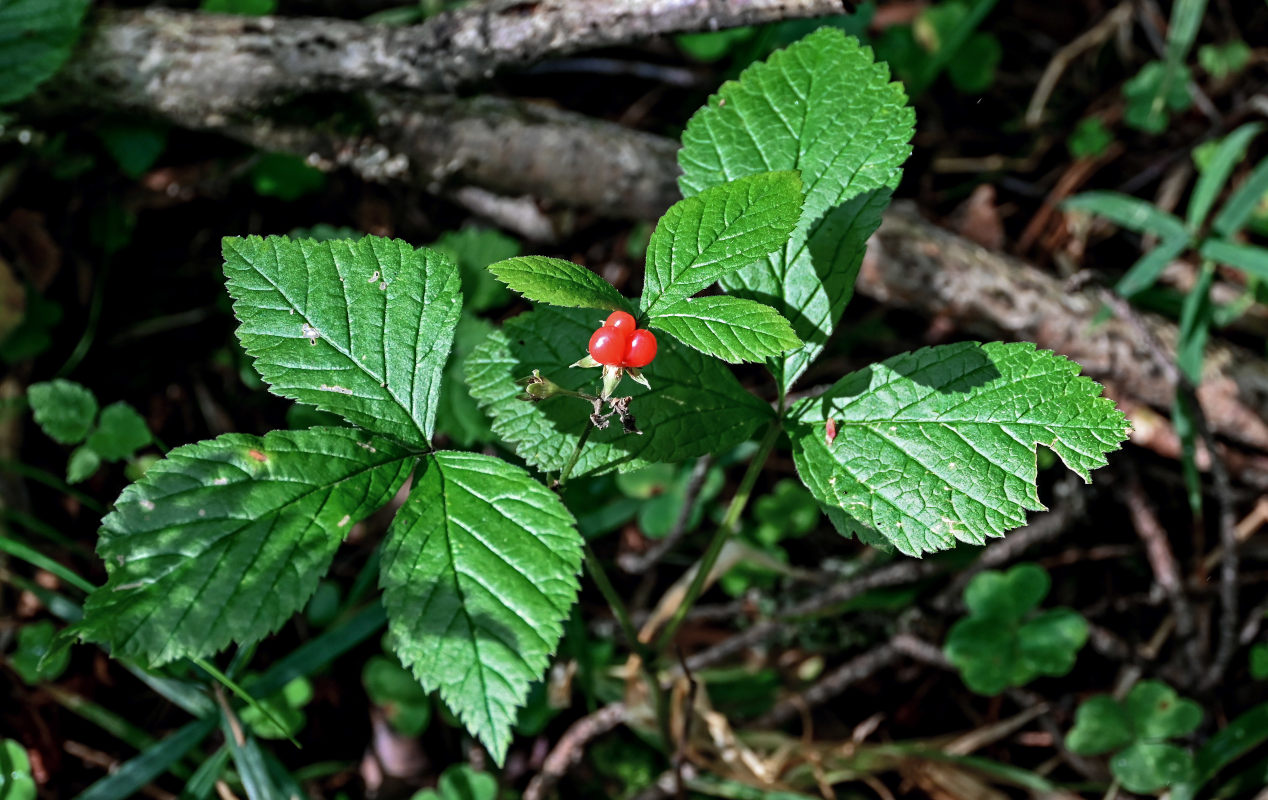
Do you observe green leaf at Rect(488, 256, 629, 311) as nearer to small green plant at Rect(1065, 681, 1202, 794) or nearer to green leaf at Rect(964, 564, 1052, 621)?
green leaf at Rect(964, 564, 1052, 621)

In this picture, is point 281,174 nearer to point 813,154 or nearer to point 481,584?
point 813,154

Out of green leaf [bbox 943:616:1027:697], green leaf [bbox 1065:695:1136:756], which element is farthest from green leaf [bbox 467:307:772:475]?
green leaf [bbox 1065:695:1136:756]

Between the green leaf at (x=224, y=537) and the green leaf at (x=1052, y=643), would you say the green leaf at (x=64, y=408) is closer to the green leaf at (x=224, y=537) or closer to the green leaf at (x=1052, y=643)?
the green leaf at (x=224, y=537)

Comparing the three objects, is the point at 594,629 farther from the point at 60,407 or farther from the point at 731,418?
the point at 60,407

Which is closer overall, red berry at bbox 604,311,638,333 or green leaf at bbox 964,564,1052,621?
red berry at bbox 604,311,638,333

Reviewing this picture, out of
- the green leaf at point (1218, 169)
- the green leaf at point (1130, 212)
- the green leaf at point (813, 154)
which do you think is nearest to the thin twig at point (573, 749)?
the green leaf at point (813, 154)

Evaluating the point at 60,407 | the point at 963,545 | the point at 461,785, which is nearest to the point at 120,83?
the point at 60,407
